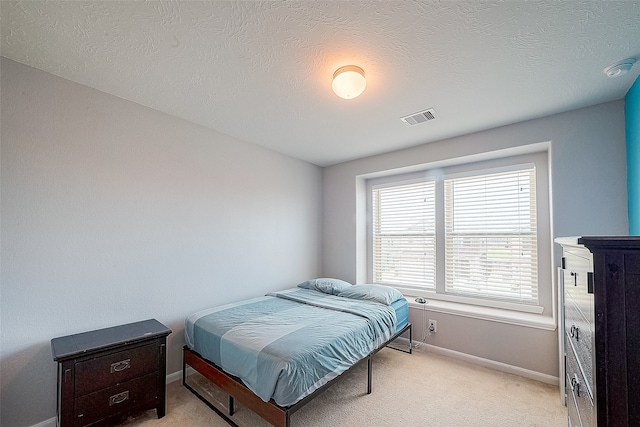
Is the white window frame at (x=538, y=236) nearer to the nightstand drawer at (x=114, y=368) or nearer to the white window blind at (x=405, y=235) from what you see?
the white window blind at (x=405, y=235)

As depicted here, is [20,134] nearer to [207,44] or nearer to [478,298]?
[207,44]

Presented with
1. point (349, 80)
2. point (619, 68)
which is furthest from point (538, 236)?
point (349, 80)

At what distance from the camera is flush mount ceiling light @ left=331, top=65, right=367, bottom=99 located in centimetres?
186

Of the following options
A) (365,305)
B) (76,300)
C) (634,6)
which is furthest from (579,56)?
(76,300)

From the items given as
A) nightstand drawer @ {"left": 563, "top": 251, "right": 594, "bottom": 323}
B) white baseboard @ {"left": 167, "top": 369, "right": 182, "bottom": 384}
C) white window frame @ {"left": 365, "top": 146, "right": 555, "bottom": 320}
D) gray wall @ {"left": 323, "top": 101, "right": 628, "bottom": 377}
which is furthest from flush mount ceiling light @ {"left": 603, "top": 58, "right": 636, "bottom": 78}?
white baseboard @ {"left": 167, "top": 369, "right": 182, "bottom": 384}

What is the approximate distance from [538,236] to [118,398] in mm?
4068

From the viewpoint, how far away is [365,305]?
2896mm

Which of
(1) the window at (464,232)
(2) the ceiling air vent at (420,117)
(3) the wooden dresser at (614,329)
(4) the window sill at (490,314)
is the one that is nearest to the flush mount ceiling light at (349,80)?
(2) the ceiling air vent at (420,117)

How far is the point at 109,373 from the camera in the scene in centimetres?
187

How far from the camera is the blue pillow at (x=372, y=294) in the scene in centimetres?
304

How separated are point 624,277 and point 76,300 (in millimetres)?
3136

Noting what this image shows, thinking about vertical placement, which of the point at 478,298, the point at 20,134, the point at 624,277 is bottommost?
the point at 478,298

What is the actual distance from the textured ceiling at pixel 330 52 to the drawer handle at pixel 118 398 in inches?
90.9

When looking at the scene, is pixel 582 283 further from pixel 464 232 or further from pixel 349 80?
pixel 464 232
